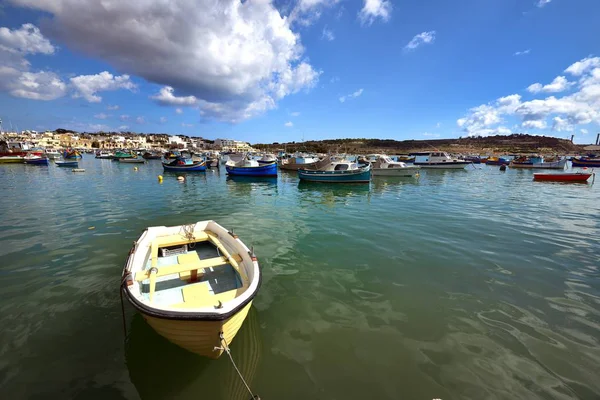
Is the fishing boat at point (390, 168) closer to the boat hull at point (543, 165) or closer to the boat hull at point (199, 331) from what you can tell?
the boat hull at point (543, 165)

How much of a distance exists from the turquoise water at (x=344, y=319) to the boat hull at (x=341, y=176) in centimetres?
1740

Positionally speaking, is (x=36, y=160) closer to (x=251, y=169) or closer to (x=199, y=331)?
(x=251, y=169)

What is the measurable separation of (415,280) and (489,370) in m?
3.17

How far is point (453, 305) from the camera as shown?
259 inches

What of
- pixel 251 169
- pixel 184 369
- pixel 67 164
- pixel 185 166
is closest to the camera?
pixel 184 369

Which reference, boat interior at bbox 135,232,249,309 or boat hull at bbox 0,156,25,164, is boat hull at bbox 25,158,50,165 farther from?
boat interior at bbox 135,232,249,309

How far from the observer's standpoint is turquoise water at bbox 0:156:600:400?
4418 mm

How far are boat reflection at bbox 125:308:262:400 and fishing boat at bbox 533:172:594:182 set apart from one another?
4401 cm

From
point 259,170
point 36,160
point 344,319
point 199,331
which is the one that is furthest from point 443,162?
point 36,160

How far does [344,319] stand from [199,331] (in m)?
3.42

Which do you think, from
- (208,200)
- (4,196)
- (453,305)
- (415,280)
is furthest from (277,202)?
(4,196)

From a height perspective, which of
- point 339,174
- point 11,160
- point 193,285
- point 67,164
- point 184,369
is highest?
point 11,160

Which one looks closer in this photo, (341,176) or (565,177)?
(341,176)

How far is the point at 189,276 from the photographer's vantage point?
6.51 metres
